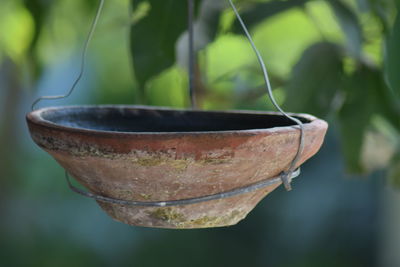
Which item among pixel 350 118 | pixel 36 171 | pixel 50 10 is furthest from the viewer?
pixel 36 171

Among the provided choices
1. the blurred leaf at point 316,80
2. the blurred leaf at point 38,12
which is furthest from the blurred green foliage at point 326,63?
the blurred leaf at point 38,12

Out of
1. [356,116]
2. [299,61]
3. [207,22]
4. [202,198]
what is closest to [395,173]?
[356,116]

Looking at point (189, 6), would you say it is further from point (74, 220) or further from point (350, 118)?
point (74, 220)

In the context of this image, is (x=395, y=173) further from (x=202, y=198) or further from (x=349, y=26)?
(x=202, y=198)

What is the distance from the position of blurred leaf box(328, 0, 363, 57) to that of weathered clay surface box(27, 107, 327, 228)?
461 millimetres

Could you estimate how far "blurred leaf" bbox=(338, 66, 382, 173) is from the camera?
120 centimetres

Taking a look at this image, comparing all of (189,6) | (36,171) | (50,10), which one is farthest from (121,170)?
(36,171)

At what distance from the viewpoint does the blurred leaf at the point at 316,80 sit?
1173mm

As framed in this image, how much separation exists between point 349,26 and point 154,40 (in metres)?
0.36

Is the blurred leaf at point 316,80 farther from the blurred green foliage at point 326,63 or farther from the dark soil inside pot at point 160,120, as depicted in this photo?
the dark soil inside pot at point 160,120

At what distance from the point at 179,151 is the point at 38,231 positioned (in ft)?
10.6

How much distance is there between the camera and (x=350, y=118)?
121 cm

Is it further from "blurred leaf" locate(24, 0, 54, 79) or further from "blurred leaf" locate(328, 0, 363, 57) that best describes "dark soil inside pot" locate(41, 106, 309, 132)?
"blurred leaf" locate(24, 0, 54, 79)

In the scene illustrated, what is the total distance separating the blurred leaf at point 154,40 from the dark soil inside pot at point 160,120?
15cm
